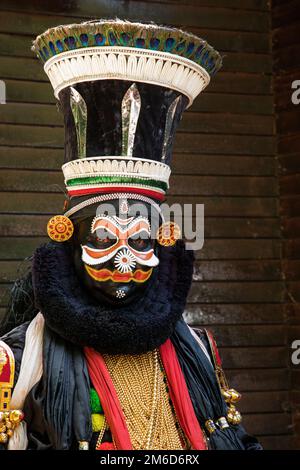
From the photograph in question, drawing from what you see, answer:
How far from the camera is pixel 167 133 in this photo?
289cm

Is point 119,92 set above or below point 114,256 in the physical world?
above

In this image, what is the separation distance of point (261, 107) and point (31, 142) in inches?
50.9

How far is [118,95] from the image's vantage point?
2.77 m

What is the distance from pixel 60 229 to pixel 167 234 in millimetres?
380

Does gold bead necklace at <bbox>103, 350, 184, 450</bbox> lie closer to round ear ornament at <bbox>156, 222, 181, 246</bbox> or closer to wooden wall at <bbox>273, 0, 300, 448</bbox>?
round ear ornament at <bbox>156, 222, 181, 246</bbox>

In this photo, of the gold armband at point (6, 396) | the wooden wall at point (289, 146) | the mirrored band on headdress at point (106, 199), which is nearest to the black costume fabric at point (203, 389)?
the mirrored band on headdress at point (106, 199)

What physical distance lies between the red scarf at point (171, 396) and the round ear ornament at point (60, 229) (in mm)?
381

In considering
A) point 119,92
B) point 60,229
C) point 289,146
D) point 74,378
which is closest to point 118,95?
point 119,92

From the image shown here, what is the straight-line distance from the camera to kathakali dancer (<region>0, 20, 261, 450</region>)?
8.84ft

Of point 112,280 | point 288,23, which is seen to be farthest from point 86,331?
point 288,23

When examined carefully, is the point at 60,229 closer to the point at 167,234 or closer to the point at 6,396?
the point at 167,234

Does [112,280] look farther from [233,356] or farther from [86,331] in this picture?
[233,356]

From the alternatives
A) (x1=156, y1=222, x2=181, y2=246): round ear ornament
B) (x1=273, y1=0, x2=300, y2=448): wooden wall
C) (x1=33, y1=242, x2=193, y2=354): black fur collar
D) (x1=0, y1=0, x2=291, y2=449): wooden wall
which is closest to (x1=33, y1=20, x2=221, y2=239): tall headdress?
(x1=156, y1=222, x2=181, y2=246): round ear ornament

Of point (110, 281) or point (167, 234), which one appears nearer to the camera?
point (110, 281)
